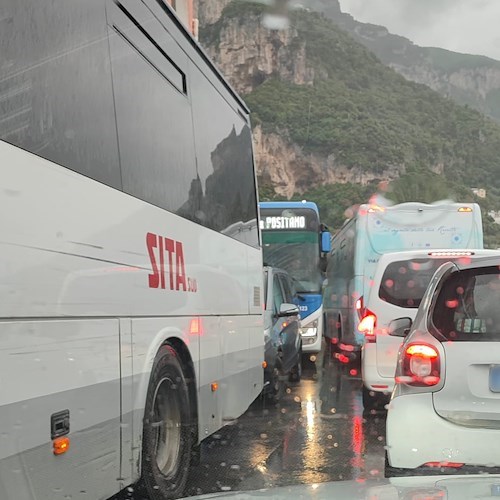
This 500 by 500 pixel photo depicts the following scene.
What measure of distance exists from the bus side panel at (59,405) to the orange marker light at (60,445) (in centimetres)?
3

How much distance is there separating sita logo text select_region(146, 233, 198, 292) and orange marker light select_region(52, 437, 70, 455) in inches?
49.8

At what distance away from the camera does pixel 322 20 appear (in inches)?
4072


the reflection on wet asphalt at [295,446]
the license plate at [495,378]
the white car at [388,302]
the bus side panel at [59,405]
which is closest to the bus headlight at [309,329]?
the reflection on wet asphalt at [295,446]

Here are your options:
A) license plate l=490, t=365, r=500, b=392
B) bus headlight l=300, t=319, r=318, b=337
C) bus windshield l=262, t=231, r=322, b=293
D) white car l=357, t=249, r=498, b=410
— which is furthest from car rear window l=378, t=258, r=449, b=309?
bus windshield l=262, t=231, r=322, b=293

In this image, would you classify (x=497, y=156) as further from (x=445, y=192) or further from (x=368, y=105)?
(x=368, y=105)

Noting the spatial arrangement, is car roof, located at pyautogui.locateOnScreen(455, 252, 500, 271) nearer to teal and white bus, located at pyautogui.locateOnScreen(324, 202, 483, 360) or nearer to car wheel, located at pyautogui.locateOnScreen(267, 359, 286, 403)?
car wheel, located at pyautogui.locateOnScreen(267, 359, 286, 403)

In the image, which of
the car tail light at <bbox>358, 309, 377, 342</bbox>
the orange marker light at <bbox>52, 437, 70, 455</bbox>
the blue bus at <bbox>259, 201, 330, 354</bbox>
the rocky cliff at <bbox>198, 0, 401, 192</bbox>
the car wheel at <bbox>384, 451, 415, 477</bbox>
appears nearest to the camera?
the orange marker light at <bbox>52, 437, 70, 455</bbox>

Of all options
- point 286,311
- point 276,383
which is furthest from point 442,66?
point 276,383

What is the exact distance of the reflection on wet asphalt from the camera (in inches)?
215

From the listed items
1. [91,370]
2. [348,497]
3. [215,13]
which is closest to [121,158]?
[91,370]

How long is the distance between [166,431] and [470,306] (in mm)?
2068

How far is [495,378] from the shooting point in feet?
13.5

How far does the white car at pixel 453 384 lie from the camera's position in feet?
13.3

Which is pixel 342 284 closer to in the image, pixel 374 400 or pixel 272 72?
pixel 374 400
